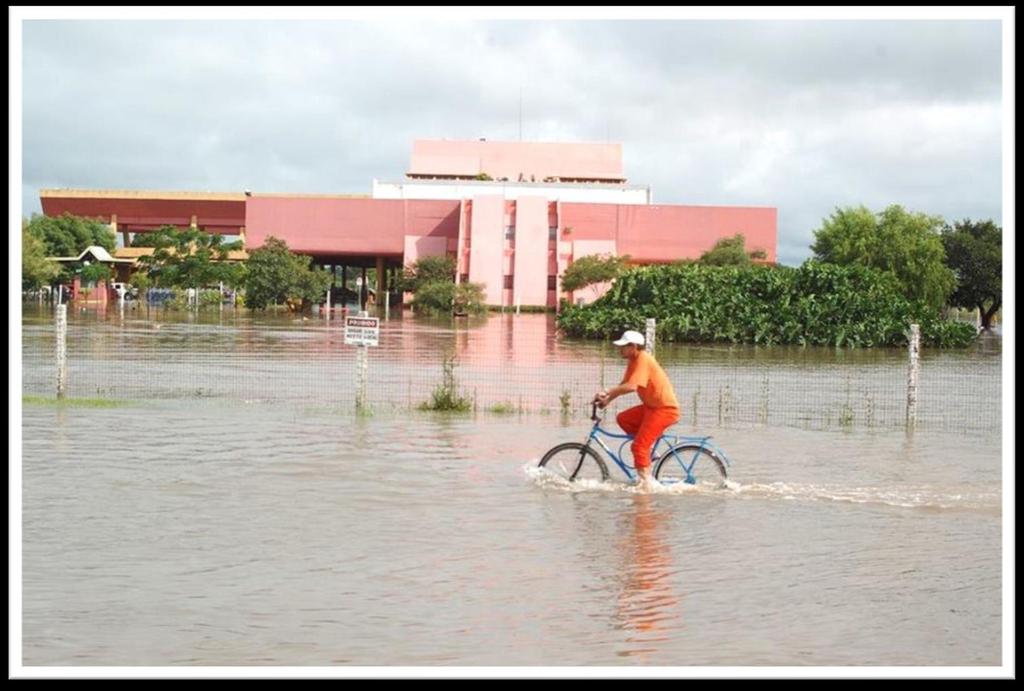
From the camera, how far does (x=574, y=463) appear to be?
11.4m

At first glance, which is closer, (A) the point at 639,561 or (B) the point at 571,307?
(A) the point at 639,561

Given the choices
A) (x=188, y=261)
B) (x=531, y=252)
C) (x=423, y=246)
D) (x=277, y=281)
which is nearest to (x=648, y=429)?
(x=277, y=281)

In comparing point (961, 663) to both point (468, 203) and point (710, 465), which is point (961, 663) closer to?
point (710, 465)

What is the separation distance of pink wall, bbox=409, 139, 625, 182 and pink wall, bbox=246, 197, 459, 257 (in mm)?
18437

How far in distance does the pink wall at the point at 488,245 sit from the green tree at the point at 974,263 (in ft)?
84.2

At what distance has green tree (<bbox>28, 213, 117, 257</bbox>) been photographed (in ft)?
277

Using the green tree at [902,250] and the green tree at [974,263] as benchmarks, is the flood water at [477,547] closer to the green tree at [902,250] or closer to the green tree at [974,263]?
the green tree at [902,250]

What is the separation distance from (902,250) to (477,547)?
60255 mm

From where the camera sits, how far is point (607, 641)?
6.65 meters

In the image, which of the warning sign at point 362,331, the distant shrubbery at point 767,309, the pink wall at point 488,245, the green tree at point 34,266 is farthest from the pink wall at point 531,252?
the warning sign at point 362,331

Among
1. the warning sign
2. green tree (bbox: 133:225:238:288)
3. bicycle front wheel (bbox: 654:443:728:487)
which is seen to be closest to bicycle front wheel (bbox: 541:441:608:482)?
bicycle front wheel (bbox: 654:443:728:487)

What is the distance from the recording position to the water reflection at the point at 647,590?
6703 mm
